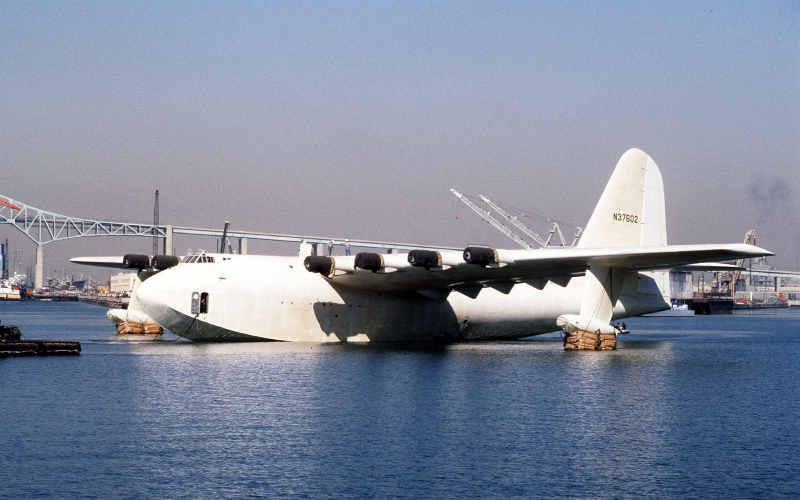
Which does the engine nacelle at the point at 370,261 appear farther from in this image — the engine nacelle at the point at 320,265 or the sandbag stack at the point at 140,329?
the sandbag stack at the point at 140,329

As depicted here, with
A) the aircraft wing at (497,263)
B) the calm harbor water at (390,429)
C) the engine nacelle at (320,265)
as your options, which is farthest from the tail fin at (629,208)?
the engine nacelle at (320,265)

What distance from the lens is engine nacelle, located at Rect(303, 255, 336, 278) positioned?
42.6 m

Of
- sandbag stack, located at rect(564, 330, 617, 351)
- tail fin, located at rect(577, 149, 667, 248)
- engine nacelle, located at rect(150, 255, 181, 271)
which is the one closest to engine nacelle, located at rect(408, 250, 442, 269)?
sandbag stack, located at rect(564, 330, 617, 351)

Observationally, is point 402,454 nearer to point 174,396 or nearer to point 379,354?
point 174,396

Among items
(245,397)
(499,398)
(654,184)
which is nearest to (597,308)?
(654,184)

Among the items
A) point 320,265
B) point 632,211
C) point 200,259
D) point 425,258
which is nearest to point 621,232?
point 632,211

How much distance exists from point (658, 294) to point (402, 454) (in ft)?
125

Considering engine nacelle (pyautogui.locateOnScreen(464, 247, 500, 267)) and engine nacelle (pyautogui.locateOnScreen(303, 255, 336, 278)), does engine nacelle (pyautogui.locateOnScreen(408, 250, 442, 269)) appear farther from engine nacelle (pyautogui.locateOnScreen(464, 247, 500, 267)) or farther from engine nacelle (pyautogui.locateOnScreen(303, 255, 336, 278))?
engine nacelle (pyautogui.locateOnScreen(303, 255, 336, 278))

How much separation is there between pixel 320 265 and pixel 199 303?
6.10 meters

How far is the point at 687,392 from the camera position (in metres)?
29.4

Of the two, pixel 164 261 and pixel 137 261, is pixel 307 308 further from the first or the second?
pixel 137 261

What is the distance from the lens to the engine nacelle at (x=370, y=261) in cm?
4081

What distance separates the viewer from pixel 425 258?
39656mm

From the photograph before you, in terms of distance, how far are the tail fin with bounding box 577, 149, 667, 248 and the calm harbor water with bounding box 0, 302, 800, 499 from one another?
1394cm
